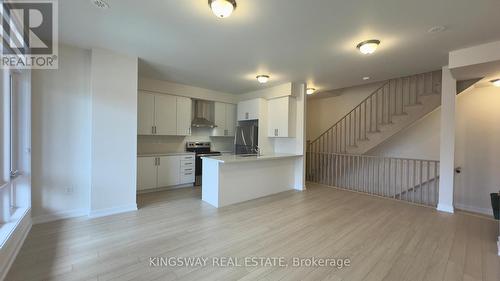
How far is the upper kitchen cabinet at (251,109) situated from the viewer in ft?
18.5

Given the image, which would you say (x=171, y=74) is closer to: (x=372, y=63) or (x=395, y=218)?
(x=372, y=63)

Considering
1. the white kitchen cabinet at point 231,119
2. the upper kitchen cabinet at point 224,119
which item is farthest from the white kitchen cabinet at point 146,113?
the white kitchen cabinet at point 231,119

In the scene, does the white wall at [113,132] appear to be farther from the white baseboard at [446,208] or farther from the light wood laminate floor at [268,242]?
the white baseboard at [446,208]

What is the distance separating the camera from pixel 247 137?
5984mm

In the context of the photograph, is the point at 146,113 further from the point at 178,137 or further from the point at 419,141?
the point at 419,141

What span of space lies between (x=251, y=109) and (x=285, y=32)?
323 centimetres

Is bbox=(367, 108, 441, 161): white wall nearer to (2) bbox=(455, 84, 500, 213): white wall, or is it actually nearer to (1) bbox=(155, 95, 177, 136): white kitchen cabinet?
(2) bbox=(455, 84, 500, 213): white wall

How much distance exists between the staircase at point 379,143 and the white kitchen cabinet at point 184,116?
Result: 152 inches

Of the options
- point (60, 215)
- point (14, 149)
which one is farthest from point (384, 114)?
point (14, 149)

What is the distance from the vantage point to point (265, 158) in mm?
4391

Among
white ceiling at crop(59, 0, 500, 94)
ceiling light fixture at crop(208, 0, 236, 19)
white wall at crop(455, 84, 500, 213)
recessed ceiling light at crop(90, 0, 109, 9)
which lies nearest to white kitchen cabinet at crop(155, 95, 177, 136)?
white ceiling at crop(59, 0, 500, 94)

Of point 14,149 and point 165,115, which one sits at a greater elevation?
point 165,115

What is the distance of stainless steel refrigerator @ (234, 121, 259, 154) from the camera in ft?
19.0

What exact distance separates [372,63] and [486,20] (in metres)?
1.48
